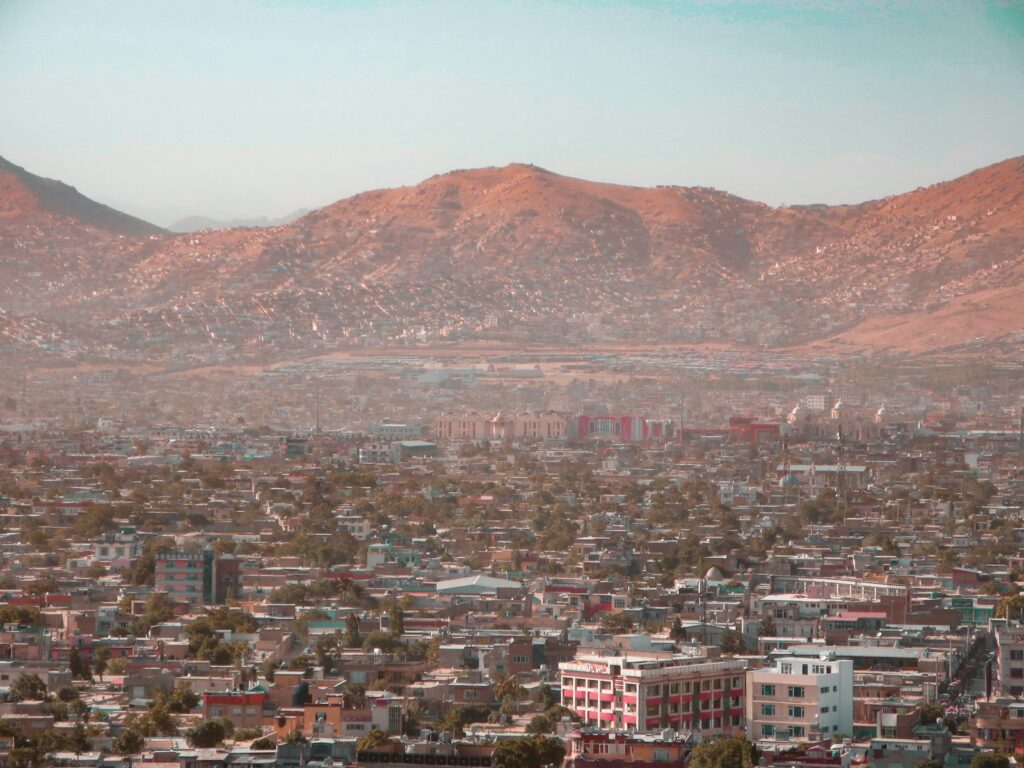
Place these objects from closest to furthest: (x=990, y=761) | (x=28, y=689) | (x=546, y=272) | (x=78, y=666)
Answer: (x=990, y=761), (x=28, y=689), (x=78, y=666), (x=546, y=272)

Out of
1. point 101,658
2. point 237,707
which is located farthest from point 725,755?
point 101,658

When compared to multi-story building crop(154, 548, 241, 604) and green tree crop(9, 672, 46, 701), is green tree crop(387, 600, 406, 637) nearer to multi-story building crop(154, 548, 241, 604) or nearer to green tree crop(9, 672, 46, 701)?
multi-story building crop(154, 548, 241, 604)

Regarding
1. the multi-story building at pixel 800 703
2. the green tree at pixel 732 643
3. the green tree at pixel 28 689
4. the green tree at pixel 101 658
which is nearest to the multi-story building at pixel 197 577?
the green tree at pixel 101 658

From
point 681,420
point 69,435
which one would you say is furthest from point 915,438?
point 69,435

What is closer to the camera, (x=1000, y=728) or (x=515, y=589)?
(x=1000, y=728)

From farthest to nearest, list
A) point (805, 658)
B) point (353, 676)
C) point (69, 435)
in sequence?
point (69, 435), point (353, 676), point (805, 658)

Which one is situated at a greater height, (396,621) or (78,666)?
(396,621)

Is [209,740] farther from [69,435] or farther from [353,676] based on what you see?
[69,435]

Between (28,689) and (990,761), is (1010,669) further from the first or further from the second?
(28,689)
